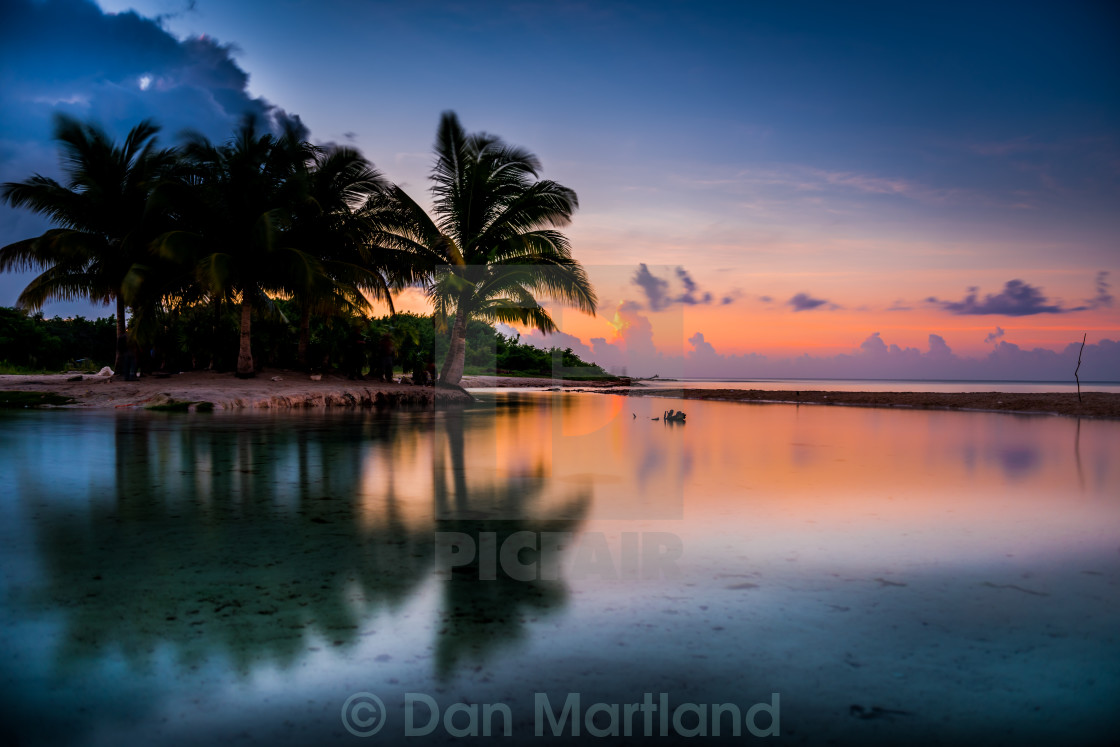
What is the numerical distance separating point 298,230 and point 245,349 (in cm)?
407

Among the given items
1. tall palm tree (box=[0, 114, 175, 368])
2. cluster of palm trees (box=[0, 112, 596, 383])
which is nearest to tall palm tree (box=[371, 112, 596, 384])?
cluster of palm trees (box=[0, 112, 596, 383])

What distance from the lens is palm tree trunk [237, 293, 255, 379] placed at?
1761cm

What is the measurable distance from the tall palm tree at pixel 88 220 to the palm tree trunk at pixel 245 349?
11.9 feet

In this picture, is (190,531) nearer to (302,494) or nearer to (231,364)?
(302,494)

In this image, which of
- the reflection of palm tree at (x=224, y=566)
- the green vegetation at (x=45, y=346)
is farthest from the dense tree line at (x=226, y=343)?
the reflection of palm tree at (x=224, y=566)

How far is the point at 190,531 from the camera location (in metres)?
3.79

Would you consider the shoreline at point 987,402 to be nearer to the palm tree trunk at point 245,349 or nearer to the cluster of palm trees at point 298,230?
the cluster of palm trees at point 298,230

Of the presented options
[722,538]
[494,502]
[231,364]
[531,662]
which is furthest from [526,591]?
[231,364]

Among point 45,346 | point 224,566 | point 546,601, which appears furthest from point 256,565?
point 45,346

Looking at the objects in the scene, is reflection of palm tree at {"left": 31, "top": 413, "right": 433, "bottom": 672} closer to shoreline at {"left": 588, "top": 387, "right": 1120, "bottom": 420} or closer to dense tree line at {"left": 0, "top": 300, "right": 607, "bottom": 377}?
dense tree line at {"left": 0, "top": 300, "right": 607, "bottom": 377}

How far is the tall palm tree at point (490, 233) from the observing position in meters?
19.0

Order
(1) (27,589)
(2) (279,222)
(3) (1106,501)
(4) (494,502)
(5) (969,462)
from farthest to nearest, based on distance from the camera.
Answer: (2) (279,222) → (5) (969,462) → (3) (1106,501) → (4) (494,502) → (1) (27,589)

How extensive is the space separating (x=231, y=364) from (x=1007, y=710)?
69.6 feet

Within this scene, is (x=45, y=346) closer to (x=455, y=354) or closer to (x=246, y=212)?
(x=246, y=212)
